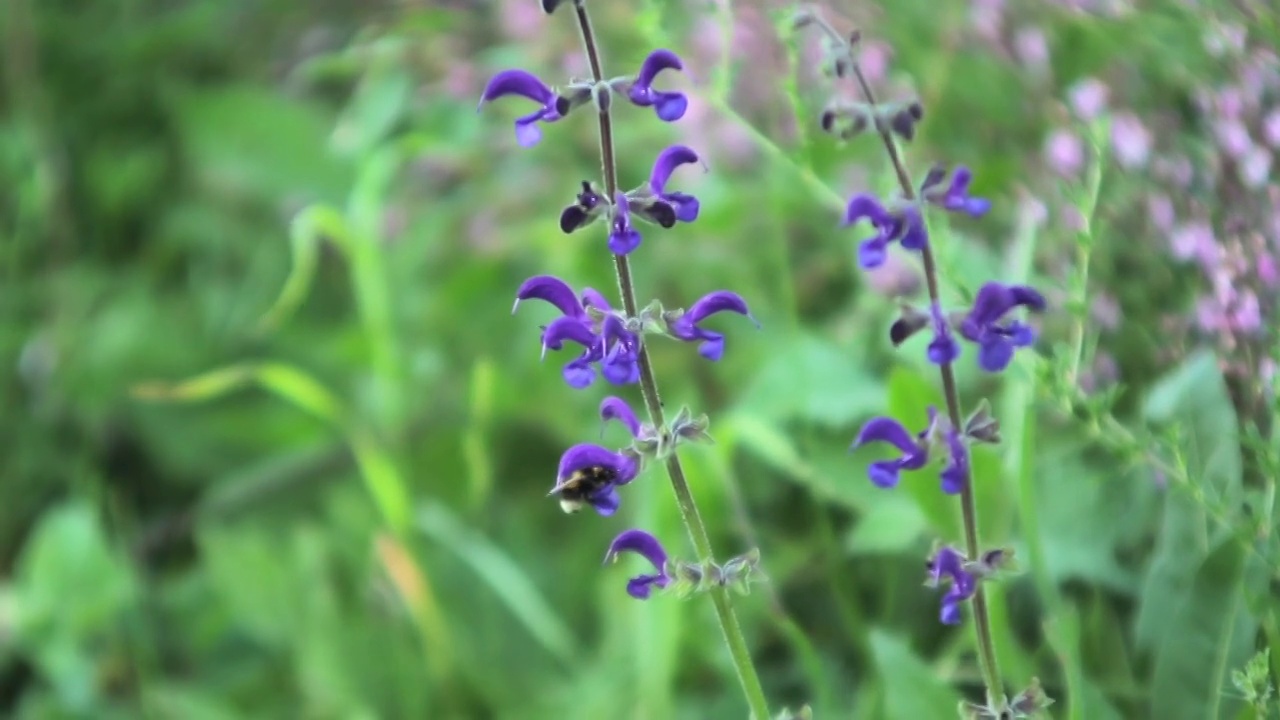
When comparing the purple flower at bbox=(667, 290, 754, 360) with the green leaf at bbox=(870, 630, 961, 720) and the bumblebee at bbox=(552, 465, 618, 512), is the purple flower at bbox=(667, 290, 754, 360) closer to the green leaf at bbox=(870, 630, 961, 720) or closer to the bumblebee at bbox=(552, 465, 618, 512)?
the bumblebee at bbox=(552, 465, 618, 512)

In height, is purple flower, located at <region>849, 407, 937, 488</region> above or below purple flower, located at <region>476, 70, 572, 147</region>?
below

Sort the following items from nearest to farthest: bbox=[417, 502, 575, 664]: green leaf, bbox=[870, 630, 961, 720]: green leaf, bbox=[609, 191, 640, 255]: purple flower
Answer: bbox=[609, 191, 640, 255]: purple flower < bbox=[870, 630, 961, 720]: green leaf < bbox=[417, 502, 575, 664]: green leaf

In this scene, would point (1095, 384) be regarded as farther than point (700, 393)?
No

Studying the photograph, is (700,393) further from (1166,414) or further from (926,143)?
(1166,414)

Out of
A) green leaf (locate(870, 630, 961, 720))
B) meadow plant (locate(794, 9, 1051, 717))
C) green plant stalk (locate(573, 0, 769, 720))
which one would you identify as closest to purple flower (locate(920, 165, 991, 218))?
meadow plant (locate(794, 9, 1051, 717))

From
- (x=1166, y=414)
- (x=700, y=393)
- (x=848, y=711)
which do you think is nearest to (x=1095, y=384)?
(x=1166, y=414)

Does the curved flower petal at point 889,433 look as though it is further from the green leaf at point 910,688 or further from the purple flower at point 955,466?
the green leaf at point 910,688

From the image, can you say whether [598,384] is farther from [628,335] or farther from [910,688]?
[628,335]

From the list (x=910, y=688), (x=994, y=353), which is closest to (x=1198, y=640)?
(x=910, y=688)
